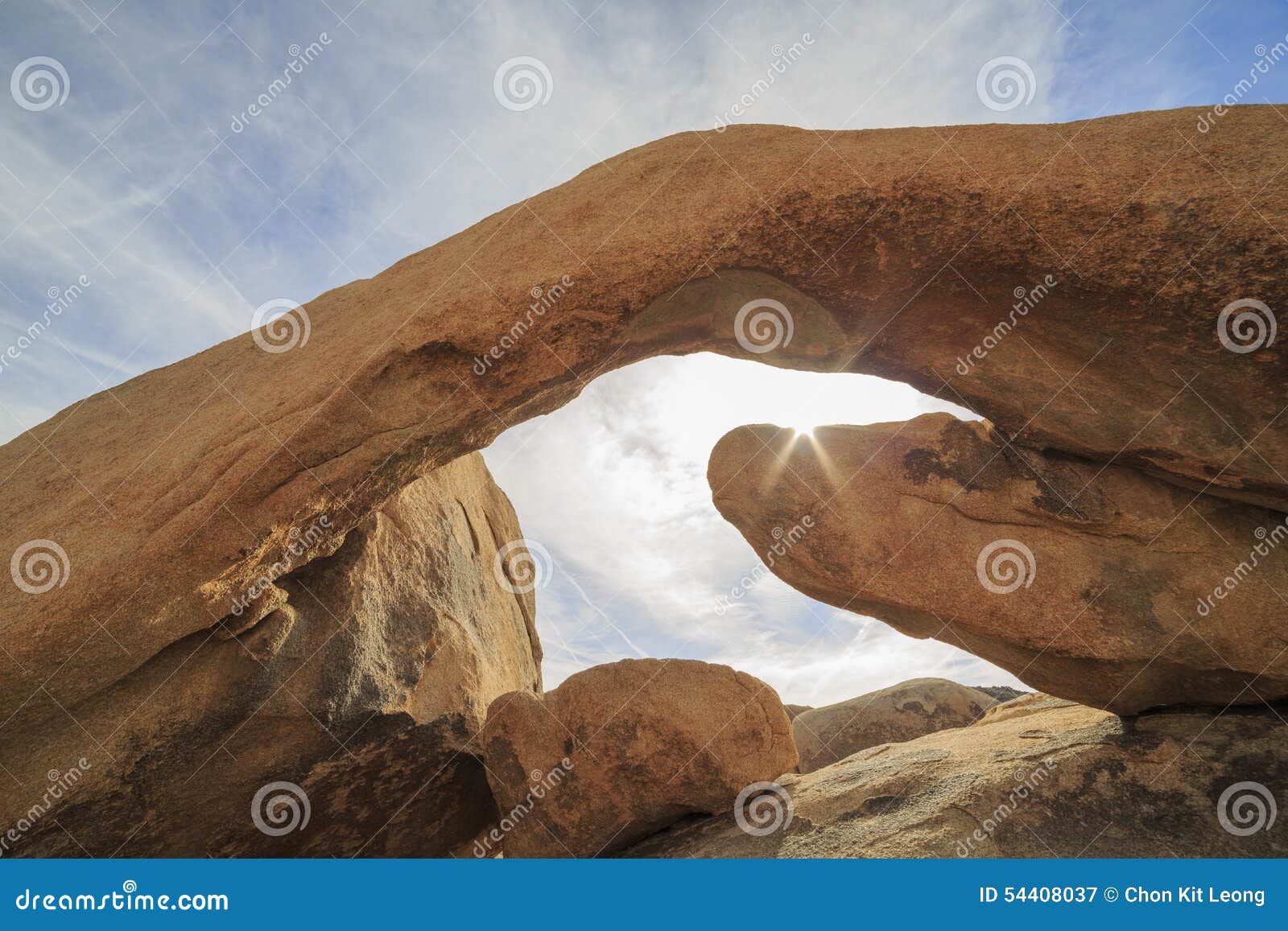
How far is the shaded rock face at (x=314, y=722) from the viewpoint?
6.24m

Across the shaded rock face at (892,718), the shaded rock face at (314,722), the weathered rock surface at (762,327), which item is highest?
the weathered rock surface at (762,327)

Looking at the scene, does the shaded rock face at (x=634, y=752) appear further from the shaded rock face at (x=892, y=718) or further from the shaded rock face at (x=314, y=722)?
the shaded rock face at (x=892, y=718)

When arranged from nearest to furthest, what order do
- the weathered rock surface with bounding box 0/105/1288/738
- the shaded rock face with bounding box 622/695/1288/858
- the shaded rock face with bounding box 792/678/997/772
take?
the shaded rock face with bounding box 622/695/1288/858 < the weathered rock surface with bounding box 0/105/1288/738 < the shaded rock face with bounding box 792/678/997/772

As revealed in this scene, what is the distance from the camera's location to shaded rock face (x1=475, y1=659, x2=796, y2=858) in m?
7.28

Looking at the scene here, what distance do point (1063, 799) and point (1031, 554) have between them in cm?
208

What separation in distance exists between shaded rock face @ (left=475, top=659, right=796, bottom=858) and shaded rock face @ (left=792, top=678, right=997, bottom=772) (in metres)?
5.24

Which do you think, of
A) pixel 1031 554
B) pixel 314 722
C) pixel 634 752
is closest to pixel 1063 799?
pixel 1031 554

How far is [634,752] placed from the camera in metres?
7.29

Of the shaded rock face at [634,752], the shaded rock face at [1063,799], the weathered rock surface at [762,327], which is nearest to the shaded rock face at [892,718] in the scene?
the shaded rock face at [634,752]

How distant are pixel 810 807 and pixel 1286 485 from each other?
199 inches

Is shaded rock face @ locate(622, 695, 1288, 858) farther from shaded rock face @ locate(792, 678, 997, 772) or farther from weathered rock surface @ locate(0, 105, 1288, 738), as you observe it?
shaded rock face @ locate(792, 678, 997, 772)

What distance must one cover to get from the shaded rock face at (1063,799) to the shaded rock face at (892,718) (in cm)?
539

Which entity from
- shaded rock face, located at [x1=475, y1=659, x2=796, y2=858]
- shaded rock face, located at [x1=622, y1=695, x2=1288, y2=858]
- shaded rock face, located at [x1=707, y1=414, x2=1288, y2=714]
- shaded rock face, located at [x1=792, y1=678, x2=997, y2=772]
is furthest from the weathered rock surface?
shaded rock face, located at [x1=792, y1=678, x2=997, y2=772]

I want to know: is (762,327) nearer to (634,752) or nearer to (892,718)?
(634,752)
